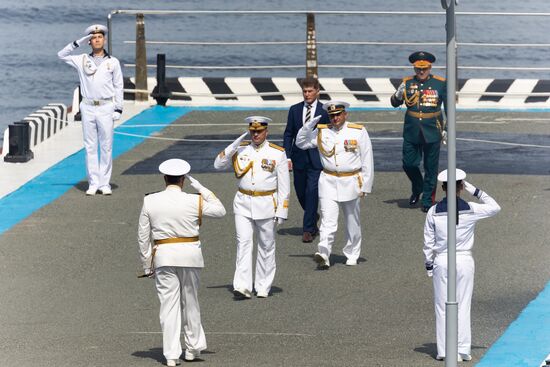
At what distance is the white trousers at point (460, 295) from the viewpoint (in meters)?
14.0

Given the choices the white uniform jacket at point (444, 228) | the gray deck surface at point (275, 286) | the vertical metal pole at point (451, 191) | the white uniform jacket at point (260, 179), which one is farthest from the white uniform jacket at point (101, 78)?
the vertical metal pole at point (451, 191)

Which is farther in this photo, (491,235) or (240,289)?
(491,235)

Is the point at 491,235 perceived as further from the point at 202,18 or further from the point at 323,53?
the point at 202,18

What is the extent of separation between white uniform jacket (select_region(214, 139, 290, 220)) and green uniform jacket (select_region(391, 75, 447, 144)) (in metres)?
4.22

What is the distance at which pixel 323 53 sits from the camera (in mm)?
55969

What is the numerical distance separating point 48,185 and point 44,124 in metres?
3.96

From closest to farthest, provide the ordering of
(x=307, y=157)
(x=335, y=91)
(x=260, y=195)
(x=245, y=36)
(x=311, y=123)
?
(x=260, y=195) < (x=311, y=123) < (x=307, y=157) < (x=335, y=91) < (x=245, y=36)

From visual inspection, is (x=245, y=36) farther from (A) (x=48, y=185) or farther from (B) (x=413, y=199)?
(B) (x=413, y=199)

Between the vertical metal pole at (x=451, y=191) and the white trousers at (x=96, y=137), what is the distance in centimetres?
976

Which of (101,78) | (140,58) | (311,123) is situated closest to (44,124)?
(140,58)

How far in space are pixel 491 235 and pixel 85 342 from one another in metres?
6.14

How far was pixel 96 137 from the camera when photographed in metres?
21.9

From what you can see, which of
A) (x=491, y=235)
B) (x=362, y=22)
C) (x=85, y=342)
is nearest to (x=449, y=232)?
(x=85, y=342)

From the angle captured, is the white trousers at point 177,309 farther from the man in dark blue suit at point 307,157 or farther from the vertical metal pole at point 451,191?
the man in dark blue suit at point 307,157
